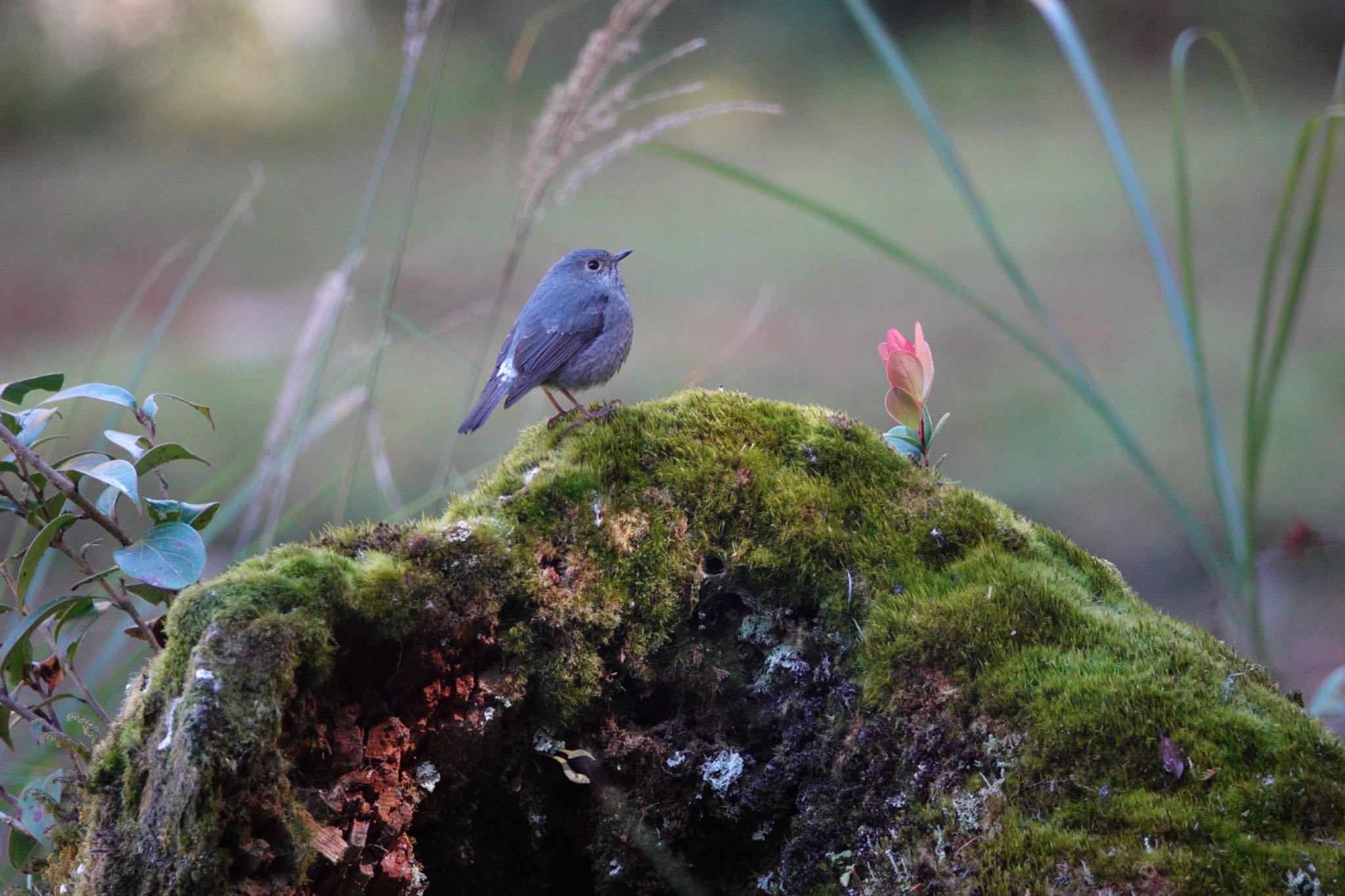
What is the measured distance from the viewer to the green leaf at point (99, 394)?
5.13 feet

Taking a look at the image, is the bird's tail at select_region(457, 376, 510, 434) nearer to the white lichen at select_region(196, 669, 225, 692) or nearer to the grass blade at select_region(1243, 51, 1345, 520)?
the white lichen at select_region(196, 669, 225, 692)

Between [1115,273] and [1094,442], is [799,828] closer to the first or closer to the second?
[1094,442]

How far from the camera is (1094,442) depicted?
5.64 meters

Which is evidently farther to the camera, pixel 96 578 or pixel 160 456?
pixel 160 456

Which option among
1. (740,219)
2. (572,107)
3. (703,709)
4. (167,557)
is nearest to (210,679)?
(167,557)

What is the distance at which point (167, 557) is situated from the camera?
1484 millimetres

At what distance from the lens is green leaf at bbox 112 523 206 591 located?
1.44m

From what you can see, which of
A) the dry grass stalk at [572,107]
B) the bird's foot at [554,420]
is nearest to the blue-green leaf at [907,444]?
the bird's foot at [554,420]

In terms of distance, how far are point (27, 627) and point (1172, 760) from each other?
1.82 m

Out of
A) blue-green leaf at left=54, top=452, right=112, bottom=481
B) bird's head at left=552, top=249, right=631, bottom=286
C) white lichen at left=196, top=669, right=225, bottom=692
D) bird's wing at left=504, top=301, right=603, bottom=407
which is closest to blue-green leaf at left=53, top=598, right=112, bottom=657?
blue-green leaf at left=54, top=452, right=112, bottom=481

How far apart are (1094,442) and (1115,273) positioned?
144 centimetres

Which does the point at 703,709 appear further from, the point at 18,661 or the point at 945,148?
the point at 18,661

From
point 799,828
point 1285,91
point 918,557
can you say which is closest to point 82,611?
point 799,828

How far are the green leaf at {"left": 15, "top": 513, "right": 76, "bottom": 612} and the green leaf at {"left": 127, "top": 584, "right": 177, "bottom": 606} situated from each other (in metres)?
0.16
